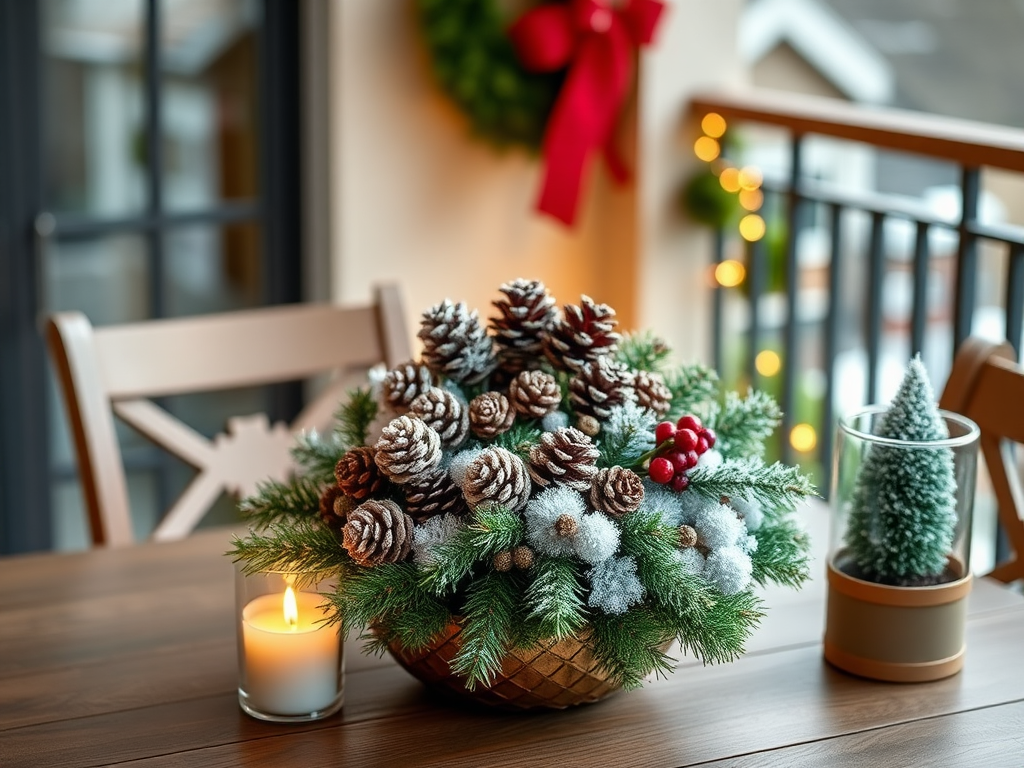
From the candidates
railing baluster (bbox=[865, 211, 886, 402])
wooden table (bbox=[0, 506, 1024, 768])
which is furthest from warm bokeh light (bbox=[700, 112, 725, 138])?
wooden table (bbox=[0, 506, 1024, 768])

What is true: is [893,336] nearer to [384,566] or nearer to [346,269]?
[346,269]

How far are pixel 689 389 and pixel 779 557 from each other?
163 mm

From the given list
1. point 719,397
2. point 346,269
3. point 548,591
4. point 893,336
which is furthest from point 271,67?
point 893,336

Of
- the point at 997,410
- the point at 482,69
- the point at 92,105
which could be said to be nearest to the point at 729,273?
the point at 482,69

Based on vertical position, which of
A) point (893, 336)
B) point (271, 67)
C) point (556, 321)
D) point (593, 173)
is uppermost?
point (271, 67)

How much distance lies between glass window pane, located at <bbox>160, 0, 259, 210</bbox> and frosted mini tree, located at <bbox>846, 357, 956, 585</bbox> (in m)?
1.88

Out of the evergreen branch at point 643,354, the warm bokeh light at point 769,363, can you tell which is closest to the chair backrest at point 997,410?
the evergreen branch at point 643,354

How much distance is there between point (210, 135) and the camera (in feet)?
8.58

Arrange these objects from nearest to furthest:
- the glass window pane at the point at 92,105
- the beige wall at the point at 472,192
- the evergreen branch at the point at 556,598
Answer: the evergreen branch at the point at 556,598
the glass window pane at the point at 92,105
the beige wall at the point at 472,192

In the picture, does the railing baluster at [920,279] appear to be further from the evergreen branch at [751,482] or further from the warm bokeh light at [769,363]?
the evergreen branch at [751,482]

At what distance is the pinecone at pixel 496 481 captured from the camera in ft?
2.91

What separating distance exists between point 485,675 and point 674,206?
1932mm

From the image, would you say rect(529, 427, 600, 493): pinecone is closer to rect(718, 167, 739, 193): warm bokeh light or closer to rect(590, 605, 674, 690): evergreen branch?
rect(590, 605, 674, 690): evergreen branch

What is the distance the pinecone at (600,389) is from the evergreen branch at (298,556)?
21cm
